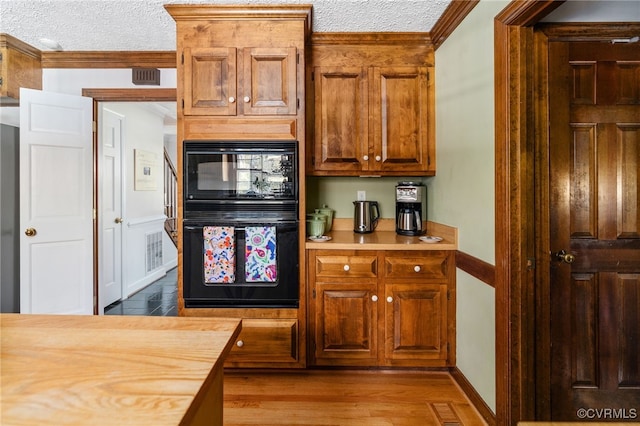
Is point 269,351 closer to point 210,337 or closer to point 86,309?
point 210,337

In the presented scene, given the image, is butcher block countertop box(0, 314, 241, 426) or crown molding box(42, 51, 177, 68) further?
crown molding box(42, 51, 177, 68)

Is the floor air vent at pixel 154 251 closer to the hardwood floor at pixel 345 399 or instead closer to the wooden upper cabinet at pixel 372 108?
the hardwood floor at pixel 345 399

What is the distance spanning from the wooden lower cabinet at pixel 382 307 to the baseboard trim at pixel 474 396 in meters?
0.09

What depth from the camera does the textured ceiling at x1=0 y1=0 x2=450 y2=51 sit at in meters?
2.18

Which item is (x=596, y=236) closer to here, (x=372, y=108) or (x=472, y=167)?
(x=472, y=167)

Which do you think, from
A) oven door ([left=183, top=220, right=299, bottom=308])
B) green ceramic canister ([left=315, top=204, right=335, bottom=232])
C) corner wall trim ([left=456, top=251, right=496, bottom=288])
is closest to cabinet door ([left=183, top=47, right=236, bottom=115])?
oven door ([left=183, top=220, right=299, bottom=308])

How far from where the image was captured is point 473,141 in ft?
6.46

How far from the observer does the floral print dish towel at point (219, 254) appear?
223 centimetres

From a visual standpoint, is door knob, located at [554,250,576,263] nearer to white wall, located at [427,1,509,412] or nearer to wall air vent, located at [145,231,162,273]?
white wall, located at [427,1,509,412]

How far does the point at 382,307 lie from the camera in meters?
2.28

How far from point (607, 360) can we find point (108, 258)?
14.7 feet

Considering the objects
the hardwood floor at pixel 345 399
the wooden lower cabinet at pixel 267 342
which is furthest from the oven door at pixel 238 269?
the hardwood floor at pixel 345 399

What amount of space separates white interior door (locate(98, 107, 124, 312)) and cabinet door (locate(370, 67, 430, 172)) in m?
3.11

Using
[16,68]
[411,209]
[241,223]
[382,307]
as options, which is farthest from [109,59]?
[382,307]
